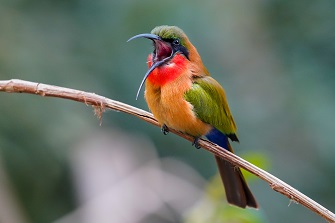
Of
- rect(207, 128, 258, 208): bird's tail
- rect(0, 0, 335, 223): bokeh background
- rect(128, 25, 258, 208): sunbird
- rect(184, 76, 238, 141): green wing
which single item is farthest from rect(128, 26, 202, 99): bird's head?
rect(0, 0, 335, 223): bokeh background

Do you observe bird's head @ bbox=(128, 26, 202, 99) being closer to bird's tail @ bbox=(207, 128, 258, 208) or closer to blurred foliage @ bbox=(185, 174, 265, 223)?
bird's tail @ bbox=(207, 128, 258, 208)

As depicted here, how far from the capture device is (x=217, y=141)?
9.46 feet

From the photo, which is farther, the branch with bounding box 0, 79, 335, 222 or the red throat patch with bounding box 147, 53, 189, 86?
the red throat patch with bounding box 147, 53, 189, 86

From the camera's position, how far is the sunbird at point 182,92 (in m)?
2.65

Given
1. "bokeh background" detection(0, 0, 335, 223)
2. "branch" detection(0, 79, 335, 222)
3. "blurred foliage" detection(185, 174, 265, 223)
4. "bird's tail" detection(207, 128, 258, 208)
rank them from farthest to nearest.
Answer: "bokeh background" detection(0, 0, 335, 223) < "bird's tail" detection(207, 128, 258, 208) < "blurred foliage" detection(185, 174, 265, 223) < "branch" detection(0, 79, 335, 222)

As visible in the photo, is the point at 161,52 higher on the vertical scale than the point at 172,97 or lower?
higher

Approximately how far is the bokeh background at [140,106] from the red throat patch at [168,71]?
1343mm

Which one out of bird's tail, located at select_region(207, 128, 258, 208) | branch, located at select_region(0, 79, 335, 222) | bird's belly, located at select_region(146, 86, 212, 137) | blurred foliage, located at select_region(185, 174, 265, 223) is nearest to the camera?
branch, located at select_region(0, 79, 335, 222)

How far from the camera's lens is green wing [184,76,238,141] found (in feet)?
8.87

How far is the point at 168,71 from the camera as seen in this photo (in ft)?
8.71

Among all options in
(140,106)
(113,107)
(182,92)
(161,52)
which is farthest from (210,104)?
(140,106)

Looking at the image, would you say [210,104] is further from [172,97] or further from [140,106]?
[140,106]

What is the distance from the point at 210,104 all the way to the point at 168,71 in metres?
0.24

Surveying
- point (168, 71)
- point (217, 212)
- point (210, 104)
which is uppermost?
point (168, 71)
